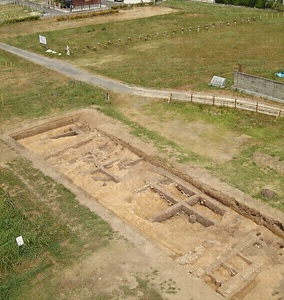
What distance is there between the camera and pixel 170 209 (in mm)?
20906

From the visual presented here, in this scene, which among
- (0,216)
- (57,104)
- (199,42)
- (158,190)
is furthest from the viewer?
(199,42)

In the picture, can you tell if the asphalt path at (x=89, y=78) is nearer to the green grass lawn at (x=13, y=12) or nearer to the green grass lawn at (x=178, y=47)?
the green grass lawn at (x=178, y=47)

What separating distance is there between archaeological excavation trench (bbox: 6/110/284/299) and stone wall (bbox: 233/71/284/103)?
11719 mm

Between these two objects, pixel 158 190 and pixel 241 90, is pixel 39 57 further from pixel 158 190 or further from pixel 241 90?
pixel 158 190

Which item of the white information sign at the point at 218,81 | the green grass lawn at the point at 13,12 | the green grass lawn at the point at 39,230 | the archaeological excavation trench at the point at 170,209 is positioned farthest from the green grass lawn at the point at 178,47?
the green grass lawn at the point at 39,230

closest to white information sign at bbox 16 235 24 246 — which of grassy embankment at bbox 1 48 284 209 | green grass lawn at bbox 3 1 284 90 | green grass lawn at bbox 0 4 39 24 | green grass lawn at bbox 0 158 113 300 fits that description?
green grass lawn at bbox 0 158 113 300

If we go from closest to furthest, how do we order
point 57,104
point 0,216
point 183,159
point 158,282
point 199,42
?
point 158,282, point 0,216, point 183,159, point 57,104, point 199,42

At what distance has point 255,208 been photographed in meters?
20.4

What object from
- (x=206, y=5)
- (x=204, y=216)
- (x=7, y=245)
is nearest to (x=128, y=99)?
(x=204, y=216)

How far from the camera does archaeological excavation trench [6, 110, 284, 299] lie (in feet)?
56.1

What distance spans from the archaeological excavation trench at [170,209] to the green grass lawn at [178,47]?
11.8 meters

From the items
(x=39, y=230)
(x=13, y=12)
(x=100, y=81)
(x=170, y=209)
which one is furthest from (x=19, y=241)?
(x=13, y=12)

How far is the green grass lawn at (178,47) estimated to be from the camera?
39750 millimetres

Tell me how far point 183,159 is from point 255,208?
19.3 feet
